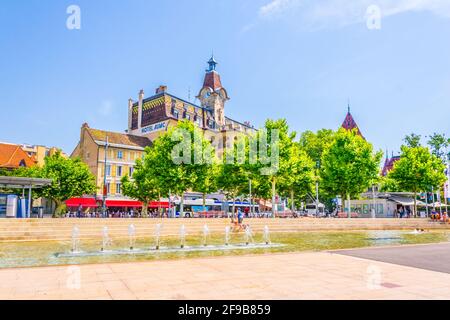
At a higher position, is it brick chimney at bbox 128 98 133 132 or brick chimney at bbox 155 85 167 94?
brick chimney at bbox 155 85 167 94

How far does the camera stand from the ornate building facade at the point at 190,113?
66.4 m

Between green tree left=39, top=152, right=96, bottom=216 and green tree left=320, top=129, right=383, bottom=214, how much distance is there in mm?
30325

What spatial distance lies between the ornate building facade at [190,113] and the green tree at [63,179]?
20.3 metres

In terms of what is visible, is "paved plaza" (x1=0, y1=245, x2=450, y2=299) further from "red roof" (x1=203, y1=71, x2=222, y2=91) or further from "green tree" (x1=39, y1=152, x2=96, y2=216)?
"red roof" (x1=203, y1=71, x2=222, y2=91)

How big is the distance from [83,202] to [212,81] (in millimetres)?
43374

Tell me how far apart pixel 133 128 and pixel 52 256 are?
6144 cm

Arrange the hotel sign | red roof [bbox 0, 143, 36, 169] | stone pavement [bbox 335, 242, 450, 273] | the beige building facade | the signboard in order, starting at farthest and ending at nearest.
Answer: the hotel sign → red roof [bbox 0, 143, 36, 169] → the beige building facade → the signboard → stone pavement [bbox 335, 242, 450, 273]

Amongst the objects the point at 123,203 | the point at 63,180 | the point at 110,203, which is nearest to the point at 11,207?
the point at 63,180

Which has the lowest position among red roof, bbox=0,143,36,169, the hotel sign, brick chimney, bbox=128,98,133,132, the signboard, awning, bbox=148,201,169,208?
awning, bbox=148,201,169,208

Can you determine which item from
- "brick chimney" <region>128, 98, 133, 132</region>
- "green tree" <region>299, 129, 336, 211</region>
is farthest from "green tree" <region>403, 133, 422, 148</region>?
"brick chimney" <region>128, 98, 133, 132</region>

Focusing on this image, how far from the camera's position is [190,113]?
7188 cm

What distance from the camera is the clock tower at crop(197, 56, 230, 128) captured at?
78375mm

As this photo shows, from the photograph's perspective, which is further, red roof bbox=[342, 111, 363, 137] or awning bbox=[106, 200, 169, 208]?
red roof bbox=[342, 111, 363, 137]

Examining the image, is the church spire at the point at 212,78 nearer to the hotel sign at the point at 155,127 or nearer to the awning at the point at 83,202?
the hotel sign at the point at 155,127
